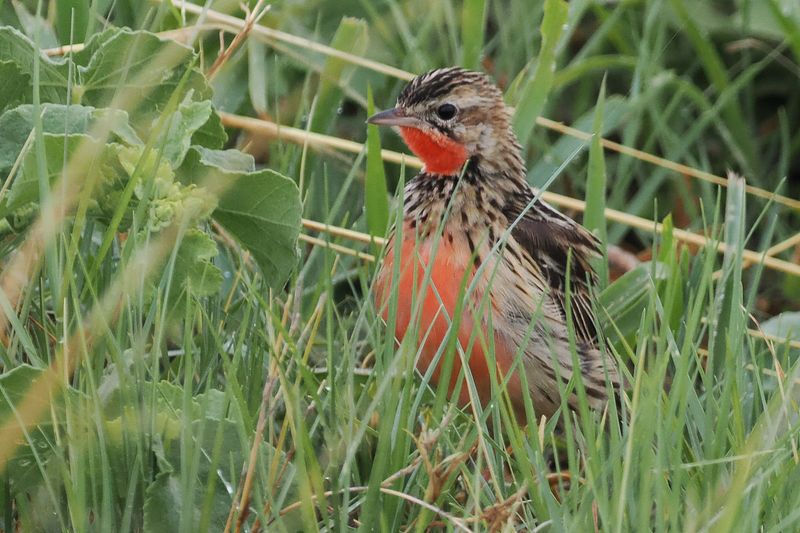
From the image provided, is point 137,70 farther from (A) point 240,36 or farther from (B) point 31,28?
(B) point 31,28

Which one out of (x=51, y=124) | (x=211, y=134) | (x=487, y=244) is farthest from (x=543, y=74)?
(x=51, y=124)

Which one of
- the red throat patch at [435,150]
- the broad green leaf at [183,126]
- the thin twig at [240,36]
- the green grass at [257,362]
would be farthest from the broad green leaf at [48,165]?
the red throat patch at [435,150]

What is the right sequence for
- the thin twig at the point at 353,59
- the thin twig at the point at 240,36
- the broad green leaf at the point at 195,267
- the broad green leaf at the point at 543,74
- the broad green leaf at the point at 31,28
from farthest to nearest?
the broad green leaf at the point at 543,74
the thin twig at the point at 353,59
the broad green leaf at the point at 31,28
the thin twig at the point at 240,36
the broad green leaf at the point at 195,267

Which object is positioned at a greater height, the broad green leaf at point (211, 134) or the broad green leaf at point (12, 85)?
the broad green leaf at point (12, 85)

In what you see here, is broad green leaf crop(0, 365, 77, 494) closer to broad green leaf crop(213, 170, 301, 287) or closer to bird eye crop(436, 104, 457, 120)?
broad green leaf crop(213, 170, 301, 287)

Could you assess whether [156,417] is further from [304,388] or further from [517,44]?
[517,44]

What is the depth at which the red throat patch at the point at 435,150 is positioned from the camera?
3.59m

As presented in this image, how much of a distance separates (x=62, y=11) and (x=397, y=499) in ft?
5.07

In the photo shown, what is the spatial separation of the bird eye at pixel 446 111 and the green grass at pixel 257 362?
20cm

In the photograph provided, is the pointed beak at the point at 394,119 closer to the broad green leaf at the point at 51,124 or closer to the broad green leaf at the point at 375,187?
the broad green leaf at the point at 375,187

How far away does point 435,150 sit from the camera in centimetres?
360

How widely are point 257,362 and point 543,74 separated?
1512mm

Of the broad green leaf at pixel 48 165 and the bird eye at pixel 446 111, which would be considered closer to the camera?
the broad green leaf at pixel 48 165

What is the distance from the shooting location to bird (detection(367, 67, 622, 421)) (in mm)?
3252
